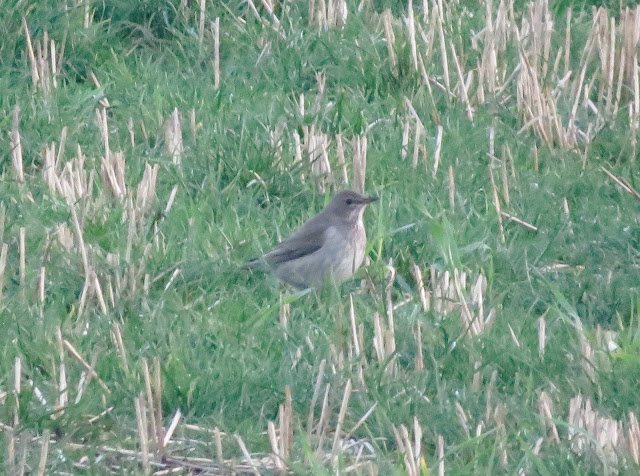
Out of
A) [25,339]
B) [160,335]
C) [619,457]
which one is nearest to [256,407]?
[160,335]

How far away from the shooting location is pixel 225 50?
9164 mm

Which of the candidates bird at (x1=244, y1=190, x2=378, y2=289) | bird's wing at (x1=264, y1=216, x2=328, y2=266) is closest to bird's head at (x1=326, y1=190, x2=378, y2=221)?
bird at (x1=244, y1=190, x2=378, y2=289)

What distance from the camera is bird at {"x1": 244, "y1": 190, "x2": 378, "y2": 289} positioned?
21.2ft

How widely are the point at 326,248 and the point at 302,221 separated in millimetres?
571

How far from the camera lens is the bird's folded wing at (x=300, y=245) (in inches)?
253

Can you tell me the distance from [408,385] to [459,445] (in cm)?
62

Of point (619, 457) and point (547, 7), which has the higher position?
point (547, 7)

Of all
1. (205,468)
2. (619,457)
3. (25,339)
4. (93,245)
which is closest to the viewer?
(619,457)

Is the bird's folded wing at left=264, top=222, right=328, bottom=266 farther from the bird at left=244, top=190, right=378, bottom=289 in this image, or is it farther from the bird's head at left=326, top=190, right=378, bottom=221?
the bird's head at left=326, top=190, right=378, bottom=221

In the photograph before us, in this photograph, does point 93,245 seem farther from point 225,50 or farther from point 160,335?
point 225,50

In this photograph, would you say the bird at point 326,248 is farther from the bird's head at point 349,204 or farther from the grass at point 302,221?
the grass at point 302,221

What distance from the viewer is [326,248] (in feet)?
21.6

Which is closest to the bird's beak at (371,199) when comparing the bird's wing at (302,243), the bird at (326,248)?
the bird at (326,248)

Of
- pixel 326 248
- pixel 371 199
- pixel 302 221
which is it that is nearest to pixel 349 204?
pixel 371 199
